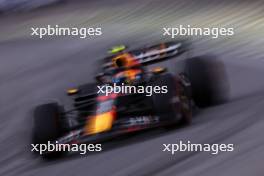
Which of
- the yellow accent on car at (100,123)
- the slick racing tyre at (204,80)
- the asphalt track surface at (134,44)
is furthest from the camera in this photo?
the slick racing tyre at (204,80)

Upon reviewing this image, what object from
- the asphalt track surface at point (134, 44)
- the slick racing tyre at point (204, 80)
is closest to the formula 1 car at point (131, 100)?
the slick racing tyre at point (204, 80)

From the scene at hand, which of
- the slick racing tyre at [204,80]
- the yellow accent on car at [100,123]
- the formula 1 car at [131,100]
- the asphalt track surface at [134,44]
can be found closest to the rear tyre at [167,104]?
the formula 1 car at [131,100]

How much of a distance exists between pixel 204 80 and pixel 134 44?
470cm

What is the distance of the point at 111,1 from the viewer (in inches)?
603

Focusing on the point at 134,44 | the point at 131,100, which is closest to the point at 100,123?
the point at 131,100

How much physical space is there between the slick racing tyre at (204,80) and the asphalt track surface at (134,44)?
0.09m

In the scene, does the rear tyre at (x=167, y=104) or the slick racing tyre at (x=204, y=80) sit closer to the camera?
the rear tyre at (x=167, y=104)

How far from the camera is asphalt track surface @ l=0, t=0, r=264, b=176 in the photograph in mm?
5215

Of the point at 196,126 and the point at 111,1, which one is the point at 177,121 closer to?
the point at 196,126

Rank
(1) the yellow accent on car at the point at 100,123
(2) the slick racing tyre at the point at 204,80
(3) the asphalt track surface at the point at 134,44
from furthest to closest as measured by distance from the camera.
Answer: (2) the slick racing tyre at the point at 204,80, (1) the yellow accent on car at the point at 100,123, (3) the asphalt track surface at the point at 134,44

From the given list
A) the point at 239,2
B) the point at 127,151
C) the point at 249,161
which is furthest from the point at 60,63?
the point at 249,161

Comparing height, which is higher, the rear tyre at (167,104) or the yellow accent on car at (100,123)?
the rear tyre at (167,104)

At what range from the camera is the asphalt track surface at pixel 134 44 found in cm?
521

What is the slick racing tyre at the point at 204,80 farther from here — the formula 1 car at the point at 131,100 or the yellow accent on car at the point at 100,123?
the yellow accent on car at the point at 100,123
